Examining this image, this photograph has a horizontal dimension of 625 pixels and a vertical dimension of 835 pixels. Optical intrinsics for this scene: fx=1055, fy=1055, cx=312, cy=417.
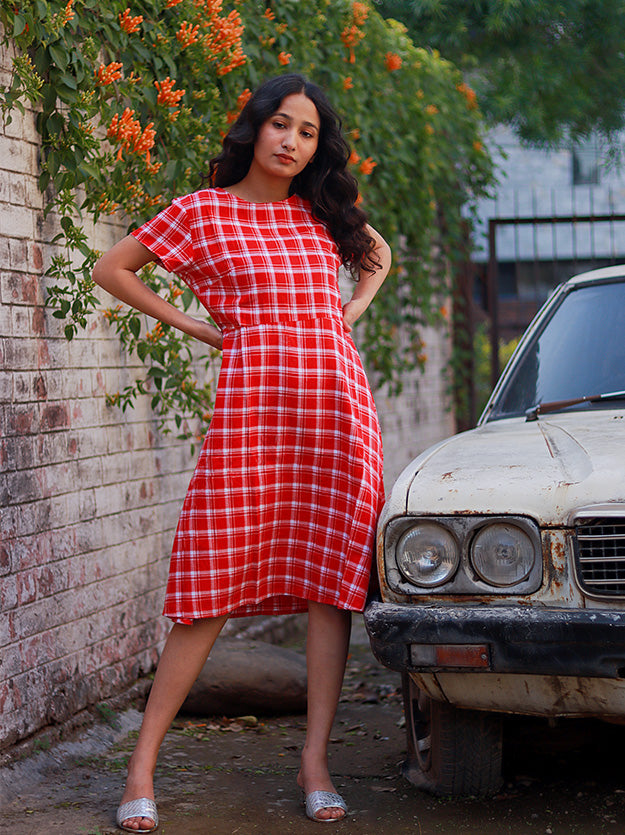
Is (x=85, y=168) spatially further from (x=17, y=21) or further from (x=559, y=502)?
(x=559, y=502)

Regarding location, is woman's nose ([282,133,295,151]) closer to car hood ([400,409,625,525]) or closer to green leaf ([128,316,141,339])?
car hood ([400,409,625,525])

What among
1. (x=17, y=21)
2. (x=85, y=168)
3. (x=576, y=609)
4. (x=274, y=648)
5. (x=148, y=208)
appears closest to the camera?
(x=576, y=609)

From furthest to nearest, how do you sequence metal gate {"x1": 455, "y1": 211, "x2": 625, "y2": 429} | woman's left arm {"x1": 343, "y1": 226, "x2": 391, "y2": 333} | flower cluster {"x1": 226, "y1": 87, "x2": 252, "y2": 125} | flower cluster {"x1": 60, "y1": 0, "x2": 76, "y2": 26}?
metal gate {"x1": 455, "y1": 211, "x2": 625, "y2": 429}
flower cluster {"x1": 226, "y1": 87, "x2": 252, "y2": 125}
flower cluster {"x1": 60, "y1": 0, "x2": 76, "y2": 26}
woman's left arm {"x1": 343, "y1": 226, "x2": 391, "y2": 333}

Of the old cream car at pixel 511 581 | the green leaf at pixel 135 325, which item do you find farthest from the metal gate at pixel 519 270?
the old cream car at pixel 511 581

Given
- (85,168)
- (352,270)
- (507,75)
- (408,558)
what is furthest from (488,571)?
(507,75)

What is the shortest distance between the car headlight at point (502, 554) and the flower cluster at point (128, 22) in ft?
7.58

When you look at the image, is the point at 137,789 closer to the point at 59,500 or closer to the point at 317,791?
the point at 317,791

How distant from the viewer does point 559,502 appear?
2.58 m

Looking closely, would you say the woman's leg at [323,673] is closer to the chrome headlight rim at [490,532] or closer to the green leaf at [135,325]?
the chrome headlight rim at [490,532]

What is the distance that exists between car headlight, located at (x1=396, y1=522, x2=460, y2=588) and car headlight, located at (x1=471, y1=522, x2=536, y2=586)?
0.19ft

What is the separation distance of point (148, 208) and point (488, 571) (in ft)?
7.09

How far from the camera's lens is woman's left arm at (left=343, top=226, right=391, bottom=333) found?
3266 millimetres

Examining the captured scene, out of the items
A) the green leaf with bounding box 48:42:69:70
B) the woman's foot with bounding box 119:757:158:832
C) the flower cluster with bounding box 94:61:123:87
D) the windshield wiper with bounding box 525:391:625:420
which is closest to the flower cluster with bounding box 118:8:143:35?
the flower cluster with bounding box 94:61:123:87

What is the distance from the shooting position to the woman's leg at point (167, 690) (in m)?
2.99
